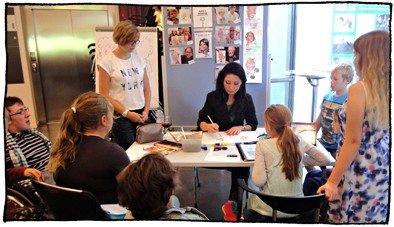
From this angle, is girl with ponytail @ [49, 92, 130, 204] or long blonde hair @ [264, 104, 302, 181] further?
long blonde hair @ [264, 104, 302, 181]

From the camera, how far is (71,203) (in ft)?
3.89

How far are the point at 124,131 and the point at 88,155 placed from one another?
0.87 metres

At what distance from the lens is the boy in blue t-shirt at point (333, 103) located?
2.10m

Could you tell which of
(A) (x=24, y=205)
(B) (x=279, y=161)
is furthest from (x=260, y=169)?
(A) (x=24, y=205)

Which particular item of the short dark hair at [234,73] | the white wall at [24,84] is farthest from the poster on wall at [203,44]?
the white wall at [24,84]

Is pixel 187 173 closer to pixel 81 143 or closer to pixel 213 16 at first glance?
pixel 213 16

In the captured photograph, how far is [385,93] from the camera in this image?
1.16 meters

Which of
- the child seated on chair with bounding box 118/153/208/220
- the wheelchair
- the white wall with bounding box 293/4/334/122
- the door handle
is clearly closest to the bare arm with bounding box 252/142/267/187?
the child seated on chair with bounding box 118/153/208/220

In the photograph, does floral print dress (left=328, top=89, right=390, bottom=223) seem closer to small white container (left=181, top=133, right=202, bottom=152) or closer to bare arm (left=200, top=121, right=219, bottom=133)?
small white container (left=181, top=133, right=202, bottom=152)

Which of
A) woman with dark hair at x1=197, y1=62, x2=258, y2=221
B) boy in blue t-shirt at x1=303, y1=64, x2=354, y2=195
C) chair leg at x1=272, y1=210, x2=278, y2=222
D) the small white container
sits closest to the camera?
chair leg at x1=272, y1=210, x2=278, y2=222

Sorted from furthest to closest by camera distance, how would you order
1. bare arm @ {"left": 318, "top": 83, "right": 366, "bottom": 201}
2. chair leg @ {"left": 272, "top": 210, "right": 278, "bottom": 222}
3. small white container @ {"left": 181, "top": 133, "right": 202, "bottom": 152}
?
small white container @ {"left": 181, "top": 133, "right": 202, "bottom": 152} < chair leg @ {"left": 272, "top": 210, "right": 278, "bottom": 222} < bare arm @ {"left": 318, "top": 83, "right": 366, "bottom": 201}

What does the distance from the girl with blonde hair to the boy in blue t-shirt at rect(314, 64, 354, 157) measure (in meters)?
0.78

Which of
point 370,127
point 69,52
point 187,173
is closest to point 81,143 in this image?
point 370,127

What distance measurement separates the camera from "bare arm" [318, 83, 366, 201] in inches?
46.6
